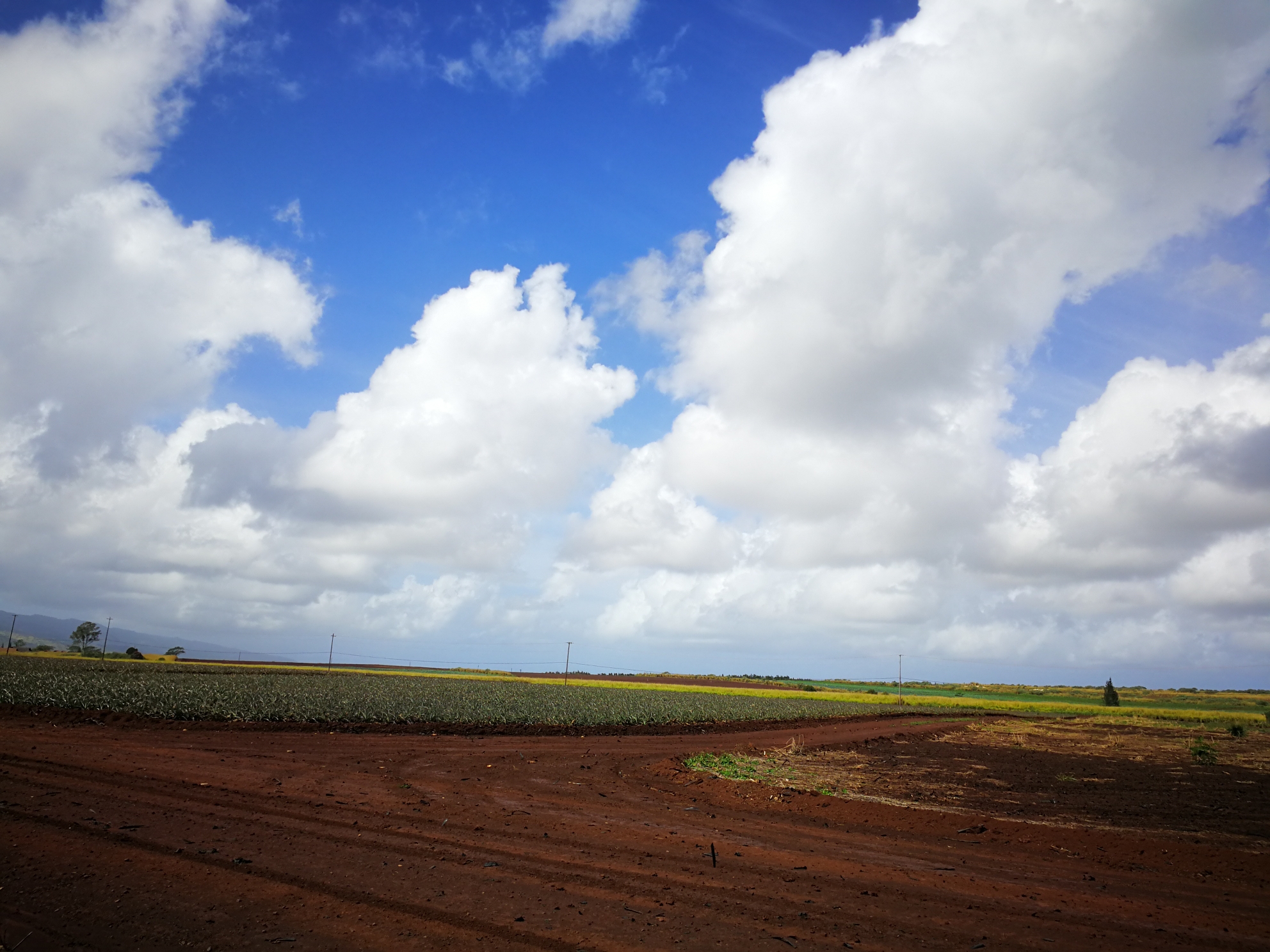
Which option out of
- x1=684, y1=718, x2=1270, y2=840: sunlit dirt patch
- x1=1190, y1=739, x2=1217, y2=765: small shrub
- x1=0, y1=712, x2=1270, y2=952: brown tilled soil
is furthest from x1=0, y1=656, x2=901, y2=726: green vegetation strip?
x1=1190, y1=739, x2=1217, y2=765: small shrub

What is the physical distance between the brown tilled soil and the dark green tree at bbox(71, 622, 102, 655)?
11002 centimetres

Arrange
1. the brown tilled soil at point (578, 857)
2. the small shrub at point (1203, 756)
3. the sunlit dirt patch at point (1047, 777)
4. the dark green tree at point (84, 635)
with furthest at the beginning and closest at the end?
the dark green tree at point (84, 635), the small shrub at point (1203, 756), the sunlit dirt patch at point (1047, 777), the brown tilled soil at point (578, 857)

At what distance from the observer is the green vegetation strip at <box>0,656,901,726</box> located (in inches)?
1131

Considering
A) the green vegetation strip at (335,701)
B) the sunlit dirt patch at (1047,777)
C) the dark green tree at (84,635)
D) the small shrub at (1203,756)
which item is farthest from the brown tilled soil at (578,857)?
the dark green tree at (84,635)

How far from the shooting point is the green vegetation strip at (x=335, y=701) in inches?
1131

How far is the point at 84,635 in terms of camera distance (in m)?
109

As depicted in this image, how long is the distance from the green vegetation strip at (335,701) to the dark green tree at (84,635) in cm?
5564

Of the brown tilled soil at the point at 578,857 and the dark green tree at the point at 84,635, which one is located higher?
the brown tilled soil at the point at 578,857

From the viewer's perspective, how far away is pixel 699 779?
19.5 metres

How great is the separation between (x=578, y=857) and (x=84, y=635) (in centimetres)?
13054

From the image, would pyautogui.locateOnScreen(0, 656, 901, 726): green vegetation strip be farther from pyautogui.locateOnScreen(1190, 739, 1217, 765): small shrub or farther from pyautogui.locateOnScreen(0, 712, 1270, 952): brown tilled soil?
pyautogui.locateOnScreen(1190, 739, 1217, 765): small shrub

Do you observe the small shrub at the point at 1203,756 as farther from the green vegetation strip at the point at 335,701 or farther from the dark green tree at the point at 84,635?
the dark green tree at the point at 84,635

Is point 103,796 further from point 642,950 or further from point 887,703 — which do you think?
point 887,703

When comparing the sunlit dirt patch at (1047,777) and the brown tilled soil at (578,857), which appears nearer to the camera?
the brown tilled soil at (578,857)
